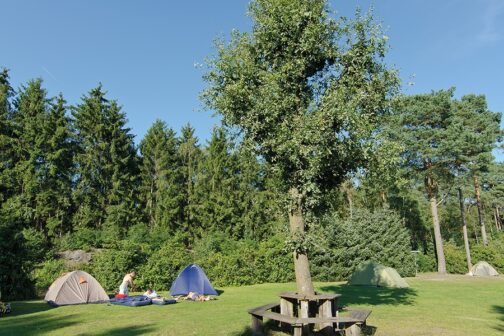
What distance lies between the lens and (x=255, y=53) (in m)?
11.2

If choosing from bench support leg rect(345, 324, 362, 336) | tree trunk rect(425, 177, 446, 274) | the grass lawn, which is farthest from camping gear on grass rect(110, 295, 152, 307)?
tree trunk rect(425, 177, 446, 274)

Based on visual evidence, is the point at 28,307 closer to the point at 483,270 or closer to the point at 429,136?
the point at 429,136

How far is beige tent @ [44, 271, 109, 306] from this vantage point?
15617 mm

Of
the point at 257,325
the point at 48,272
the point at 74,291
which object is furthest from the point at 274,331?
the point at 48,272

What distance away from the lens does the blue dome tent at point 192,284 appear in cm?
1848

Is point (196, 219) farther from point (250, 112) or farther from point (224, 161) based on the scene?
point (250, 112)

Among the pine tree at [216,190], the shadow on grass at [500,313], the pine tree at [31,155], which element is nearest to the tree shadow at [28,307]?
the shadow on grass at [500,313]

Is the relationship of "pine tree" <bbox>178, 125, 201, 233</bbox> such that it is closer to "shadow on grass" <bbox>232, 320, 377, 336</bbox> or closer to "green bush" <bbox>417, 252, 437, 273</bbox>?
"green bush" <bbox>417, 252, 437, 273</bbox>

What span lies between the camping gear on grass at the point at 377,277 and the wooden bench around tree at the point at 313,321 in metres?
14.8

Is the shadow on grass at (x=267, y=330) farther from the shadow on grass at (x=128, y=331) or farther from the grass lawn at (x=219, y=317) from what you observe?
the shadow on grass at (x=128, y=331)

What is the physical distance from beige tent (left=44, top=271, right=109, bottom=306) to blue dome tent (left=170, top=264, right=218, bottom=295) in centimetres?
347

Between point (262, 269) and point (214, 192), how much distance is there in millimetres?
12909

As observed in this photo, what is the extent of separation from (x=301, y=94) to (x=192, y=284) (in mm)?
11792

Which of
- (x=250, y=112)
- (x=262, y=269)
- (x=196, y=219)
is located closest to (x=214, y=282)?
(x=262, y=269)
